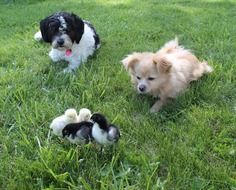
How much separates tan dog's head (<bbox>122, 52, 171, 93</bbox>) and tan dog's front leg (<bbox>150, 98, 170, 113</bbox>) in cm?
13

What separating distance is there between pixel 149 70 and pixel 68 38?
1438 millimetres

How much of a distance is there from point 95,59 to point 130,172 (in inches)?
98.5

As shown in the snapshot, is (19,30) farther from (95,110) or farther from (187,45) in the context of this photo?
(95,110)

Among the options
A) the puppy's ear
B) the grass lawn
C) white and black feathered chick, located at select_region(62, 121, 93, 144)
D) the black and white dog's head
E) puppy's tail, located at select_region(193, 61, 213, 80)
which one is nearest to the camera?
the grass lawn

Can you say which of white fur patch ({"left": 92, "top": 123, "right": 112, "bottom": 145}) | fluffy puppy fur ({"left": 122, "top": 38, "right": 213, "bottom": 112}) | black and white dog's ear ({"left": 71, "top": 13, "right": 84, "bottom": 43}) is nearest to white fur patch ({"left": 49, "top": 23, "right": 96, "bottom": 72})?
black and white dog's ear ({"left": 71, "top": 13, "right": 84, "bottom": 43})

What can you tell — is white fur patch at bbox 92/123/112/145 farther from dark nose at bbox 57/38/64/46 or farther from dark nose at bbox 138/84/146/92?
dark nose at bbox 57/38/64/46

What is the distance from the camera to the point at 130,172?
288 centimetres

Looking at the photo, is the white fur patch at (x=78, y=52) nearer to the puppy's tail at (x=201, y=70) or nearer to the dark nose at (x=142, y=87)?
the dark nose at (x=142, y=87)

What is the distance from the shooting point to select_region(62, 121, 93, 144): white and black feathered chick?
3.03 m

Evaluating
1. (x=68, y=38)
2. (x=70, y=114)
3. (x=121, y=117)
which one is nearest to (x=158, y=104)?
(x=121, y=117)

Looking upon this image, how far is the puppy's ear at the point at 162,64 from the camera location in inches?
152

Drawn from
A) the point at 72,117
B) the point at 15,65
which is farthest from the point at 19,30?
the point at 72,117

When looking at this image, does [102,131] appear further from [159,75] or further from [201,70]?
[201,70]

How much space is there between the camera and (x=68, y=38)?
4.95 m
